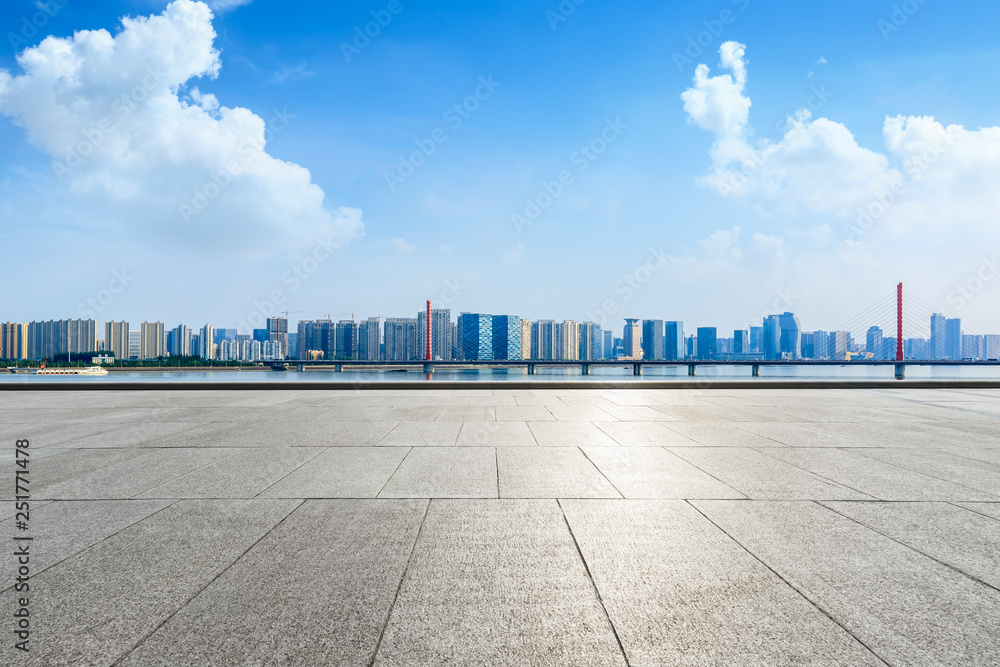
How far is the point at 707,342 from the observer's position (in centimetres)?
18025

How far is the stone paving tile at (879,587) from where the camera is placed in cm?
287

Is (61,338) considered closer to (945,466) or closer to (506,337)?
(506,337)

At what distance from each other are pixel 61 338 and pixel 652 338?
181921 mm

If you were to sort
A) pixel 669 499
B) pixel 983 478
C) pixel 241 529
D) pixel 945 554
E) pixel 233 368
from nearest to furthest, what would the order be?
pixel 945 554, pixel 241 529, pixel 669 499, pixel 983 478, pixel 233 368

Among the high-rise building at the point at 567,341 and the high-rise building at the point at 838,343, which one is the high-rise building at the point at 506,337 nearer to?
the high-rise building at the point at 567,341

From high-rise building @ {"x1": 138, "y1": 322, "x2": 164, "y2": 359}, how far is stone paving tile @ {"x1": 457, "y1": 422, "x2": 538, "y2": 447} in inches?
7786

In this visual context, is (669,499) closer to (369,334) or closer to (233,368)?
(233,368)

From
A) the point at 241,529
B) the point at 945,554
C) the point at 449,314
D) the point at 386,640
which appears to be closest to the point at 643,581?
the point at 386,640

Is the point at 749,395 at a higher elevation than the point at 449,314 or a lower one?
lower

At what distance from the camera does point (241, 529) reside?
4.68 m

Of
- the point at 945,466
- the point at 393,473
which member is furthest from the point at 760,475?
the point at 393,473

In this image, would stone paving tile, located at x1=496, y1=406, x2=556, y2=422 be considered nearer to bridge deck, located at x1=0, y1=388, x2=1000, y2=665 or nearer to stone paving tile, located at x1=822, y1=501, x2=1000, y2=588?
bridge deck, located at x1=0, y1=388, x2=1000, y2=665

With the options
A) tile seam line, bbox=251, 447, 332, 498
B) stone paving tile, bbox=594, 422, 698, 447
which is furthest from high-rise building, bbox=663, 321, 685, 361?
tile seam line, bbox=251, 447, 332, 498

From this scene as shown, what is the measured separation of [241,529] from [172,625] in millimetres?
1664
